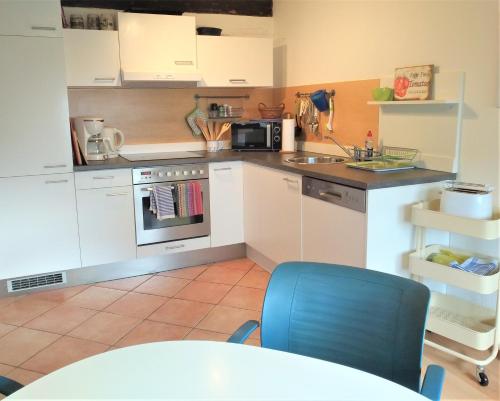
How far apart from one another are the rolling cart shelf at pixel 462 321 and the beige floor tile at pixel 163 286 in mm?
1743

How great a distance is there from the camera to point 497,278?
2229 millimetres

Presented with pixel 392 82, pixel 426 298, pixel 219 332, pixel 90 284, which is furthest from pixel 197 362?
pixel 90 284

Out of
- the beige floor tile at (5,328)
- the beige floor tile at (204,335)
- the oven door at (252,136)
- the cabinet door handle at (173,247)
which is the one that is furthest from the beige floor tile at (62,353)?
the oven door at (252,136)

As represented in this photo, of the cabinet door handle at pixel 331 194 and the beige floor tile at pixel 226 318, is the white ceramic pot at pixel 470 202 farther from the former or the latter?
the beige floor tile at pixel 226 318

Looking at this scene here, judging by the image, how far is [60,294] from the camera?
131 inches

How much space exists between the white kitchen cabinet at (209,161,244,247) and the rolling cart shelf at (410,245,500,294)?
5.41 feet

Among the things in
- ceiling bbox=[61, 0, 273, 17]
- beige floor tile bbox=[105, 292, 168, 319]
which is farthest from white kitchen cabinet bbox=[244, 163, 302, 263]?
ceiling bbox=[61, 0, 273, 17]

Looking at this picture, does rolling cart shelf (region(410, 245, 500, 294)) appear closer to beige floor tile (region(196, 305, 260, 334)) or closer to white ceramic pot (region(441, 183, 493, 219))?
white ceramic pot (region(441, 183, 493, 219))

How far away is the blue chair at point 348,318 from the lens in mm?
1186

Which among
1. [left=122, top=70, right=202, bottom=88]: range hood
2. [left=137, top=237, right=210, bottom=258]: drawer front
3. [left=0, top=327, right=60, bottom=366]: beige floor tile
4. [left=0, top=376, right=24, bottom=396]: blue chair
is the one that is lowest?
[left=0, top=327, right=60, bottom=366]: beige floor tile

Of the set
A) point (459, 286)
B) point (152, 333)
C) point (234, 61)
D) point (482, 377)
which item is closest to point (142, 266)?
point (152, 333)

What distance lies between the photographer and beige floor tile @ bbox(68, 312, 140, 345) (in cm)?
269

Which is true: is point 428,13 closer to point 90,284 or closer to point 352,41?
point 352,41

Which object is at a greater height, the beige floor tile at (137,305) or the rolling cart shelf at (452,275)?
the rolling cart shelf at (452,275)
